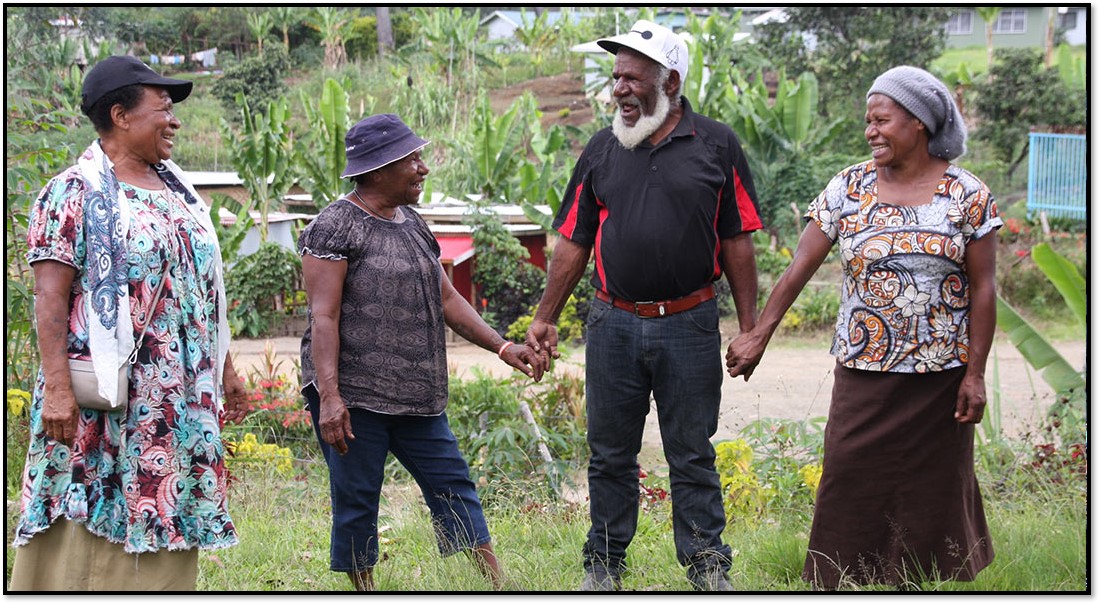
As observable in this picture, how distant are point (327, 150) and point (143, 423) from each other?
9989 millimetres

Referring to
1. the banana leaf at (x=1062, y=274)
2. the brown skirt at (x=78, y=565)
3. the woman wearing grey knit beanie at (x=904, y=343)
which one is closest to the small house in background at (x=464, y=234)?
the banana leaf at (x=1062, y=274)

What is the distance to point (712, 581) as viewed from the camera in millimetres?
3861

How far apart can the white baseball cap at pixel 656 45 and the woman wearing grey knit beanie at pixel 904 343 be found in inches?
26.4

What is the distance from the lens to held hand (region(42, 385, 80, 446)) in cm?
317

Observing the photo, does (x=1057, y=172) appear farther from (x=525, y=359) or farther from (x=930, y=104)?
(x=525, y=359)

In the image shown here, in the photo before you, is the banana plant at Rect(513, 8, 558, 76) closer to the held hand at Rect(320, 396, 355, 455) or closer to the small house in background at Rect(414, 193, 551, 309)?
the small house in background at Rect(414, 193, 551, 309)


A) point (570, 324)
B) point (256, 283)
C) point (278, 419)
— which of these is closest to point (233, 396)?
point (278, 419)

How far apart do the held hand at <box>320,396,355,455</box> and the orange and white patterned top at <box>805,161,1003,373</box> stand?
1.71 metres

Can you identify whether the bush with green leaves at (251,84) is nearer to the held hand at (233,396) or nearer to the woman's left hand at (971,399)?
the held hand at (233,396)

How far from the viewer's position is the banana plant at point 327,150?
12.8 metres

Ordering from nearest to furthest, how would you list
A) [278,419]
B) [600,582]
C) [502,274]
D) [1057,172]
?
1. [600,582]
2. [278,419]
3. [502,274]
4. [1057,172]

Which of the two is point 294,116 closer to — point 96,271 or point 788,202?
point 788,202

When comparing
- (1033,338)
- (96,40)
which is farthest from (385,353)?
(96,40)

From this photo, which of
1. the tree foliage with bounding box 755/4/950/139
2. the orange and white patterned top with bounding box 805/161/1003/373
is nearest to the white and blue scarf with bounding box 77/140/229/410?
the orange and white patterned top with bounding box 805/161/1003/373
